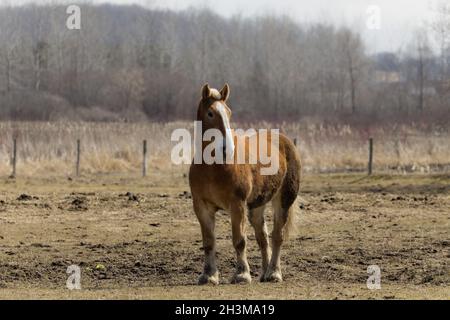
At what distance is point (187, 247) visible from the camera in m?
13.8

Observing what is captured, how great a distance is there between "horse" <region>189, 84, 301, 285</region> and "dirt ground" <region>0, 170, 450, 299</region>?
0.42m

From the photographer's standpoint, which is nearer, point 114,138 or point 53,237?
point 53,237

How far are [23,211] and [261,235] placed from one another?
8.19 meters

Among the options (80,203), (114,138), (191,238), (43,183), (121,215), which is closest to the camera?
(191,238)

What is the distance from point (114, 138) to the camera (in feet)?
111

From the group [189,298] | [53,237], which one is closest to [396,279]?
[189,298]

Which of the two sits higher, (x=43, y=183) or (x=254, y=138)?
(x=254, y=138)

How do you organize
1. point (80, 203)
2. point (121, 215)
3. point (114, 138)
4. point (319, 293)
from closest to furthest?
point (319, 293) → point (121, 215) → point (80, 203) → point (114, 138)

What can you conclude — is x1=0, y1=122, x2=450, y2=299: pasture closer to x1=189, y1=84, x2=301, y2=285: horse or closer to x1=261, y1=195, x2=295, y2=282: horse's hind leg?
x1=261, y1=195, x2=295, y2=282: horse's hind leg

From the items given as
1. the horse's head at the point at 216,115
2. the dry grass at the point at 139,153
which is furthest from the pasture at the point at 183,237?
the horse's head at the point at 216,115

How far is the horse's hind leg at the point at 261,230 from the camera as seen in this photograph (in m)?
11.4

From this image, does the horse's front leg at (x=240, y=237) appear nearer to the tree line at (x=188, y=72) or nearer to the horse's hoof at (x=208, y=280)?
the horse's hoof at (x=208, y=280)

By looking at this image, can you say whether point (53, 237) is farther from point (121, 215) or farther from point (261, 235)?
point (261, 235)

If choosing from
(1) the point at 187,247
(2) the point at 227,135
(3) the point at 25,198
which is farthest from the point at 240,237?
(3) the point at 25,198
